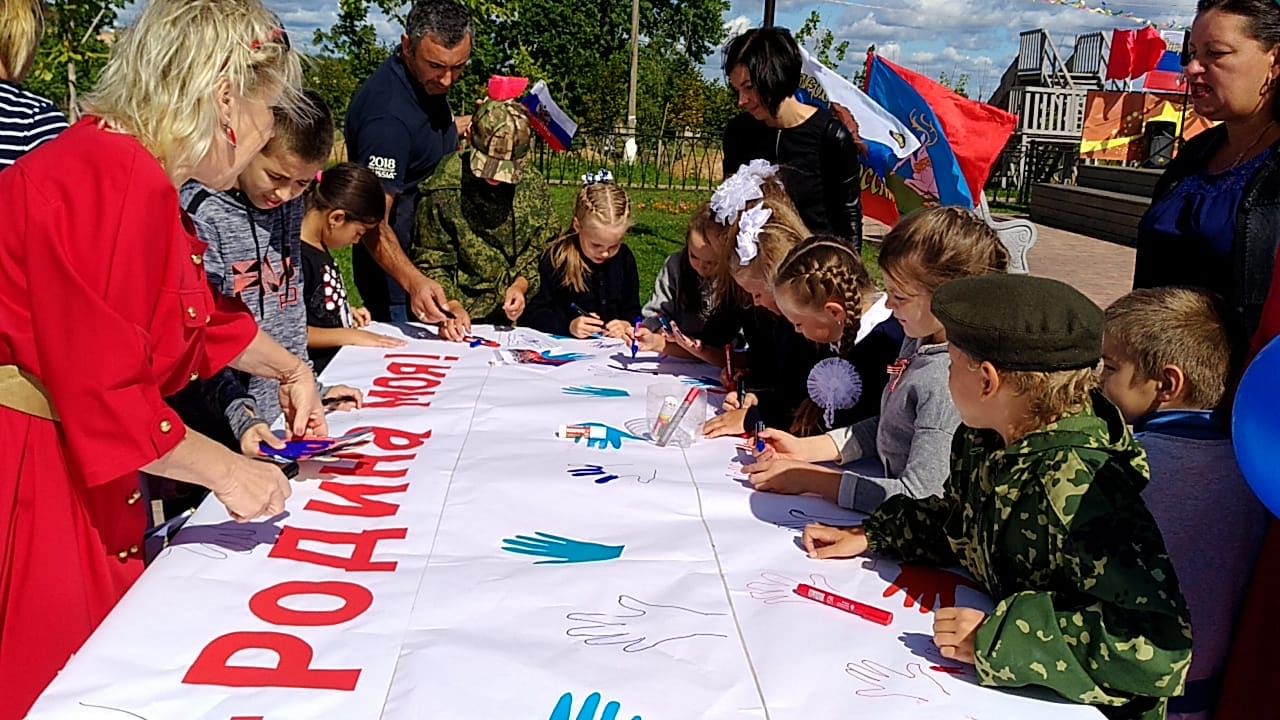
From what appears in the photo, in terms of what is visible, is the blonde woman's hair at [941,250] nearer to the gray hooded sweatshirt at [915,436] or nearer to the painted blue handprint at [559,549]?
the gray hooded sweatshirt at [915,436]

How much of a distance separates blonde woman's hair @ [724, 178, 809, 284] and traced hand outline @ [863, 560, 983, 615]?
113 cm

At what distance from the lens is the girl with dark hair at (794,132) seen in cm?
405

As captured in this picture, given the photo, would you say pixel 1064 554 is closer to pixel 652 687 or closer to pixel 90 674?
pixel 652 687

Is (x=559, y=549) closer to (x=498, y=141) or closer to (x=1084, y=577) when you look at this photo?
(x=1084, y=577)

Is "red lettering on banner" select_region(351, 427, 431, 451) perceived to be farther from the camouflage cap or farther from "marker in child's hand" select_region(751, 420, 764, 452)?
the camouflage cap

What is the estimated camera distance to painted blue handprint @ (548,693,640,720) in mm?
1372

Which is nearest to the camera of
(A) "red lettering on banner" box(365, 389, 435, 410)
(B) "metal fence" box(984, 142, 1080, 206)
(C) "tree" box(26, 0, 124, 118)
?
(A) "red lettering on banner" box(365, 389, 435, 410)

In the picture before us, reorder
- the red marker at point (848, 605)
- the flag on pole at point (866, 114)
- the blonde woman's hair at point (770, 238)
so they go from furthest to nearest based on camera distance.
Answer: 1. the flag on pole at point (866, 114)
2. the blonde woman's hair at point (770, 238)
3. the red marker at point (848, 605)

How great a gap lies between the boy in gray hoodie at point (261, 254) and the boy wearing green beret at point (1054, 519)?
53.8 inches

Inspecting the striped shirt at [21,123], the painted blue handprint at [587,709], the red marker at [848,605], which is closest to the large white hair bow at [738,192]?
the red marker at [848,605]

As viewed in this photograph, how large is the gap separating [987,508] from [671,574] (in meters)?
0.53

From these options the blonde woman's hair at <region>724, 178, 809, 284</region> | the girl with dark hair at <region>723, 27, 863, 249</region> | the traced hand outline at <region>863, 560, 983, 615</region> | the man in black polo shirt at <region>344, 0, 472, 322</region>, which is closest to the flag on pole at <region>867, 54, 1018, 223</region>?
the girl with dark hair at <region>723, 27, 863, 249</region>

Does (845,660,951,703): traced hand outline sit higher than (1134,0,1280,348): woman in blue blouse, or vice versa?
(1134,0,1280,348): woman in blue blouse

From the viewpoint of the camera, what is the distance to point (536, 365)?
130 inches
